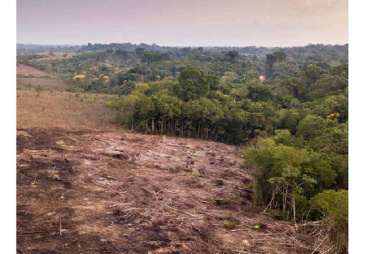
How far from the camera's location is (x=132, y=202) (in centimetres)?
995

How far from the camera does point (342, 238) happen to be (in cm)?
740

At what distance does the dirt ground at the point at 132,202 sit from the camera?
25.5ft

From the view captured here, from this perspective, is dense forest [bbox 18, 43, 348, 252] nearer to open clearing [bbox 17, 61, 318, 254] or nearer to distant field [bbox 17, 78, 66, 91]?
open clearing [bbox 17, 61, 318, 254]

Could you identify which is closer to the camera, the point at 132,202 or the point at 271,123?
the point at 132,202

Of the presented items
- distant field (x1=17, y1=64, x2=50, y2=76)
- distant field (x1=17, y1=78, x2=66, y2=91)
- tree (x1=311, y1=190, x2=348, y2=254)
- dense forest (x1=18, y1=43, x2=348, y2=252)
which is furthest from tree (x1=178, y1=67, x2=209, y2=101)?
distant field (x1=17, y1=64, x2=50, y2=76)

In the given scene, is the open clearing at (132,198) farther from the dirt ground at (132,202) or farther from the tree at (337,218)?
the tree at (337,218)

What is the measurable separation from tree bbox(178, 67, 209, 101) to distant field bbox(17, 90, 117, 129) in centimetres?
497

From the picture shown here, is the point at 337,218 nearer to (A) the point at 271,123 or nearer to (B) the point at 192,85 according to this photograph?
(A) the point at 271,123

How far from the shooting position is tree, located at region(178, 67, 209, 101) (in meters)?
21.0

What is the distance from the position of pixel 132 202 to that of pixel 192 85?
12.4 metres

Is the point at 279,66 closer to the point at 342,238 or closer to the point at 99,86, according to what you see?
the point at 99,86

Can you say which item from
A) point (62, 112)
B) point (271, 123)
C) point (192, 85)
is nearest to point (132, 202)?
point (271, 123)

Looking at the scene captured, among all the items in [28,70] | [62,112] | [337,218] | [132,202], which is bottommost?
[132,202]

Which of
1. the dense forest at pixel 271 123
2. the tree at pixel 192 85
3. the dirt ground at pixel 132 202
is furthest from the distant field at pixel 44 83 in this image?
the dirt ground at pixel 132 202
